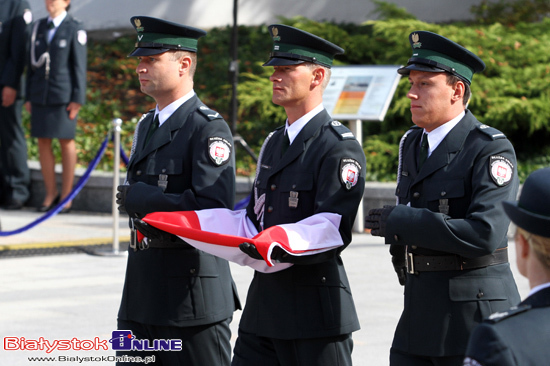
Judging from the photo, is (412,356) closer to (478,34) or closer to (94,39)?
(478,34)

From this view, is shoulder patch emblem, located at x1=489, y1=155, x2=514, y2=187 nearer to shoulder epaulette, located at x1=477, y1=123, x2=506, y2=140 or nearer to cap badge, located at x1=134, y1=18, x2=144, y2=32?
shoulder epaulette, located at x1=477, y1=123, x2=506, y2=140

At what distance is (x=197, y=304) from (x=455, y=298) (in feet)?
4.18

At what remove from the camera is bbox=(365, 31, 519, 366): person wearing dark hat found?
152 inches

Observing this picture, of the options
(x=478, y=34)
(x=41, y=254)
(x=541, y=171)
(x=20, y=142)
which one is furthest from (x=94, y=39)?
(x=541, y=171)

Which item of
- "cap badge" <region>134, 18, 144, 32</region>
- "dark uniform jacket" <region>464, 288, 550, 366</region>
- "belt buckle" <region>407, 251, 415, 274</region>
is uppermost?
"cap badge" <region>134, 18, 144, 32</region>

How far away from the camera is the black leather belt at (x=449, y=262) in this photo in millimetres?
3963

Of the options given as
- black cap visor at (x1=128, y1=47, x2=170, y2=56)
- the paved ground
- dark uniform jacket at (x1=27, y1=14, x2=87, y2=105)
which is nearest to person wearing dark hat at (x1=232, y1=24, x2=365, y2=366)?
black cap visor at (x1=128, y1=47, x2=170, y2=56)

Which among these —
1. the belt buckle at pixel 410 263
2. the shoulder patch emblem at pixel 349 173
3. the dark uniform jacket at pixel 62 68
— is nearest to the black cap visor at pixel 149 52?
the shoulder patch emblem at pixel 349 173

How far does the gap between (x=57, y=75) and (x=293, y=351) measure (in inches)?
322

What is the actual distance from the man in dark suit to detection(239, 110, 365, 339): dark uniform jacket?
8702 mm

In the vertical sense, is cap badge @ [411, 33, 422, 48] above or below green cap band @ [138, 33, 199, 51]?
above

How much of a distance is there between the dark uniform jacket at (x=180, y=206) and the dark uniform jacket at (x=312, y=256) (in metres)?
0.34

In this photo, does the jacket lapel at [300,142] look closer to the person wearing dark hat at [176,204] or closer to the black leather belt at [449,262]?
the person wearing dark hat at [176,204]

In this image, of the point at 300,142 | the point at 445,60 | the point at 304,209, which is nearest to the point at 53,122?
the point at 300,142
